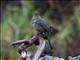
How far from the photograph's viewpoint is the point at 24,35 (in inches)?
288

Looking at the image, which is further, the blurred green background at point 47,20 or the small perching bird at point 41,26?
the blurred green background at point 47,20

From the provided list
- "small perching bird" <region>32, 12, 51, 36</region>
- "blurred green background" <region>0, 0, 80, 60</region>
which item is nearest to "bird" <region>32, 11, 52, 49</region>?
"small perching bird" <region>32, 12, 51, 36</region>

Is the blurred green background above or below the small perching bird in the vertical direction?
below

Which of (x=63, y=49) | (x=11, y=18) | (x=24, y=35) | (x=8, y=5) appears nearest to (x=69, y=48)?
(x=63, y=49)

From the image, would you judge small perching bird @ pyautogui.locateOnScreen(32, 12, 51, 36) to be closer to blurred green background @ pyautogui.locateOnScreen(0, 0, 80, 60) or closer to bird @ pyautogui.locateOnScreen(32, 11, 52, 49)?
bird @ pyautogui.locateOnScreen(32, 11, 52, 49)

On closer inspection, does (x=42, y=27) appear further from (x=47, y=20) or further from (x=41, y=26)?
(x=47, y=20)

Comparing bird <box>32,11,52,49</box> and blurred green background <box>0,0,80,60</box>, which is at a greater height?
bird <box>32,11,52,49</box>

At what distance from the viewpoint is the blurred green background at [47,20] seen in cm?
710

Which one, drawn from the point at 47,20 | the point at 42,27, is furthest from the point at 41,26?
the point at 47,20

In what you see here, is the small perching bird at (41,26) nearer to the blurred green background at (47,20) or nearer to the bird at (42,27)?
the bird at (42,27)

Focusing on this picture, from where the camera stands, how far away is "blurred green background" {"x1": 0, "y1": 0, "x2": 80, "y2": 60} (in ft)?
23.3

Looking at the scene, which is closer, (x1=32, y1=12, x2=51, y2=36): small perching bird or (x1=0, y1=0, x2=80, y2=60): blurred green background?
(x1=32, y1=12, x2=51, y2=36): small perching bird

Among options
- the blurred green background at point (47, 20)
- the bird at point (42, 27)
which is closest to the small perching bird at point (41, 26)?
the bird at point (42, 27)

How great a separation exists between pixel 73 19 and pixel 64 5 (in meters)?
0.48
